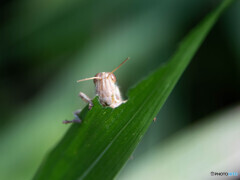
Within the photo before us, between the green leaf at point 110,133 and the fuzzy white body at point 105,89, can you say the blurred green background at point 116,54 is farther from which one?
the green leaf at point 110,133

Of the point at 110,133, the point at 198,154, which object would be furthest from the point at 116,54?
the point at 110,133

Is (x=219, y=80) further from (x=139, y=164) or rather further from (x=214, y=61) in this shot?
(x=139, y=164)

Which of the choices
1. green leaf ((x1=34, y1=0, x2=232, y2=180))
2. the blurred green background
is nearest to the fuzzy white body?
green leaf ((x1=34, y1=0, x2=232, y2=180))

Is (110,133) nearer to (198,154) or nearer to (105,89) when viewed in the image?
(105,89)

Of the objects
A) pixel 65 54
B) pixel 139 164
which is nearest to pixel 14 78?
pixel 65 54

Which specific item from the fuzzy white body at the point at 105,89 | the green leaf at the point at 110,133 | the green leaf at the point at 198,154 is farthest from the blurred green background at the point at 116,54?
the green leaf at the point at 110,133
